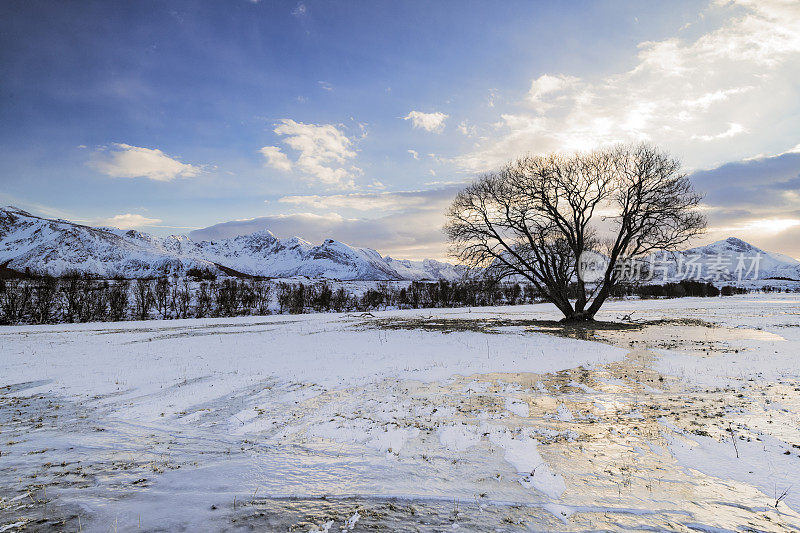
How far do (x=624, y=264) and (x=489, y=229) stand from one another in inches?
438

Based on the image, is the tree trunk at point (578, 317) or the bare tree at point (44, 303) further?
the bare tree at point (44, 303)

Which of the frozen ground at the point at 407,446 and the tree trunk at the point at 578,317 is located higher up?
the tree trunk at the point at 578,317

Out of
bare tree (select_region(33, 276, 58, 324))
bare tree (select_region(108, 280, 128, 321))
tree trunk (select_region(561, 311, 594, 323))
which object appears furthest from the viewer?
bare tree (select_region(108, 280, 128, 321))

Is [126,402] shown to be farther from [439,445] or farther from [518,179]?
[518,179]

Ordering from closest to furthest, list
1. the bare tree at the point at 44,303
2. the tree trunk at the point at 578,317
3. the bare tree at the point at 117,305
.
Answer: the tree trunk at the point at 578,317 → the bare tree at the point at 44,303 → the bare tree at the point at 117,305

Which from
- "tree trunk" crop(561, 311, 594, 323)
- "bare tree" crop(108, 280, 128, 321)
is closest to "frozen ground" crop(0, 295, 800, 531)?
"tree trunk" crop(561, 311, 594, 323)

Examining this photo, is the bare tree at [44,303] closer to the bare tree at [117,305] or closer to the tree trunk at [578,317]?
the bare tree at [117,305]

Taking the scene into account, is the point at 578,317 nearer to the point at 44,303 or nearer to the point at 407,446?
the point at 407,446

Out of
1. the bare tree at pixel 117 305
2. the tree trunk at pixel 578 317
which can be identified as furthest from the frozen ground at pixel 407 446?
the bare tree at pixel 117 305

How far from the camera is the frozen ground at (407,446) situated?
15.9 feet

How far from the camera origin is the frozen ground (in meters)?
4.84

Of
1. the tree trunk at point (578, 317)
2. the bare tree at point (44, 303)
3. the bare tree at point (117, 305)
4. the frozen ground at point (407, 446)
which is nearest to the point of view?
the frozen ground at point (407, 446)

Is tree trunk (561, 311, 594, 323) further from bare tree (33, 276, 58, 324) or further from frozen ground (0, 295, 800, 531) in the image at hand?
bare tree (33, 276, 58, 324)

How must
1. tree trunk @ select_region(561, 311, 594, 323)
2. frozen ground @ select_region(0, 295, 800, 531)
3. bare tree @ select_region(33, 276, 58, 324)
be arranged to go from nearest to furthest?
frozen ground @ select_region(0, 295, 800, 531) → tree trunk @ select_region(561, 311, 594, 323) → bare tree @ select_region(33, 276, 58, 324)
